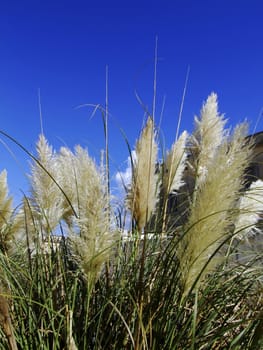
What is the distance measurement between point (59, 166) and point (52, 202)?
14 centimetres


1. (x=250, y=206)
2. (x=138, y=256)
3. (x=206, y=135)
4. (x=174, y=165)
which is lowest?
(x=138, y=256)

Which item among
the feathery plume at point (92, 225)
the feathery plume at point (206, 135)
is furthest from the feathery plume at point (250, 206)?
the feathery plume at point (92, 225)

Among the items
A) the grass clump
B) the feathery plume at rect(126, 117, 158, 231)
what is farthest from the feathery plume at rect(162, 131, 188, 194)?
the feathery plume at rect(126, 117, 158, 231)

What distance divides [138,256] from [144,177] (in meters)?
0.40

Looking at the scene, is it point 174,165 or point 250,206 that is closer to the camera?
point 250,206

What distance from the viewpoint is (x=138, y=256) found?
158 cm

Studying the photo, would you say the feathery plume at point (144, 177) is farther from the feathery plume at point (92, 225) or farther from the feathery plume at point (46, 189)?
the feathery plume at point (46, 189)

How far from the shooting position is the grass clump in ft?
3.62

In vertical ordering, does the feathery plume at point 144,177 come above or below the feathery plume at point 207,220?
above

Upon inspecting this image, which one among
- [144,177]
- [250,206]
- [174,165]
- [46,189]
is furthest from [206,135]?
[46,189]

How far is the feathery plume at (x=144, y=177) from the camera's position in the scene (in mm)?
1298

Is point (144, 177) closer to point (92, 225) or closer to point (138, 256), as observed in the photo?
point (92, 225)

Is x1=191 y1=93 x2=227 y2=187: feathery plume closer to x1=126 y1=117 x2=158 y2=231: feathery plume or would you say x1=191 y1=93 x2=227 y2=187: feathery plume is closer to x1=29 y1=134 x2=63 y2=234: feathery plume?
x1=126 y1=117 x2=158 y2=231: feathery plume

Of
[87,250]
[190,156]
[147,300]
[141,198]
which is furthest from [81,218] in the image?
[190,156]
